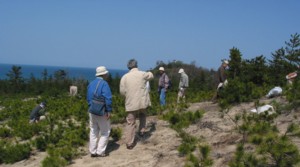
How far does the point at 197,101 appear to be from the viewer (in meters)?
13.0

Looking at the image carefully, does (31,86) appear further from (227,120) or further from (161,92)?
(227,120)

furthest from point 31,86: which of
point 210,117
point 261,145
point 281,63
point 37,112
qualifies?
point 261,145

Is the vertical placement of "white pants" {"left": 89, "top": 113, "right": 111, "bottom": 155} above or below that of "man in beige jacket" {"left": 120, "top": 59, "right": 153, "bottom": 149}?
below

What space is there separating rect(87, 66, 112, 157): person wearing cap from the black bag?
0.06 meters

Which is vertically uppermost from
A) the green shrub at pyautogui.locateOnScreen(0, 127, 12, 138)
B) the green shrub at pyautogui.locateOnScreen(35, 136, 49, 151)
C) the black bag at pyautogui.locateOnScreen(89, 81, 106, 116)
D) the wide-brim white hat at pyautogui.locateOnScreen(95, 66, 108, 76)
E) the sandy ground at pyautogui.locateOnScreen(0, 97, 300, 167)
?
the wide-brim white hat at pyautogui.locateOnScreen(95, 66, 108, 76)

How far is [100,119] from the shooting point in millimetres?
7566

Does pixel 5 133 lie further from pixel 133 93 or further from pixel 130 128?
pixel 133 93

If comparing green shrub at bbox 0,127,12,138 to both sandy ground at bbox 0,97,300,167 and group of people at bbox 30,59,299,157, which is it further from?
group of people at bbox 30,59,299,157

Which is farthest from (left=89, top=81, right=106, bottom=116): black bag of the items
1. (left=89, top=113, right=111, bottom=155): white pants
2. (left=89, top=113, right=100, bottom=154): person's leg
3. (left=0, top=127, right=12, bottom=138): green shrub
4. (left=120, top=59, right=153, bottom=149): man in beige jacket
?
(left=0, top=127, right=12, bottom=138): green shrub

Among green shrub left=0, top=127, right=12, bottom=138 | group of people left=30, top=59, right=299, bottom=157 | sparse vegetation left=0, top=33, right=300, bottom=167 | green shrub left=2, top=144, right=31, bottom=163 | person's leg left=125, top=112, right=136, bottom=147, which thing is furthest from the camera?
green shrub left=0, top=127, right=12, bottom=138

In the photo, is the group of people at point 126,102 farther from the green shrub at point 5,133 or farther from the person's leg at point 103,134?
the green shrub at point 5,133

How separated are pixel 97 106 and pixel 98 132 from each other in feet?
2.28

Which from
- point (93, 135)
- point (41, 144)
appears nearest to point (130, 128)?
point (93, 135)

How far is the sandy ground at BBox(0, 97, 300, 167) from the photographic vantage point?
6.90 m
